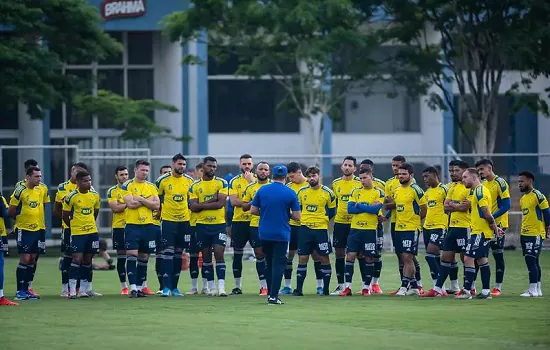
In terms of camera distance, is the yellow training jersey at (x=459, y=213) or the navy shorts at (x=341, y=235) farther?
the navy shorts at (x=341, y=235)

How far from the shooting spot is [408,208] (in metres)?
21.5

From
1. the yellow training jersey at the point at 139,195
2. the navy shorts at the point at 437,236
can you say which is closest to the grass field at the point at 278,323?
the navy shorts at the point at 437,236

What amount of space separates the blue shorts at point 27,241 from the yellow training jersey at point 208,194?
8.92 feet

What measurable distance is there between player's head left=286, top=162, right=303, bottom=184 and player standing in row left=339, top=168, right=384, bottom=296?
3.70 ft

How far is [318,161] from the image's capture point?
3756 cm

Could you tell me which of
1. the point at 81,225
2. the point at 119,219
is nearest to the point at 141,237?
the point at 81,225

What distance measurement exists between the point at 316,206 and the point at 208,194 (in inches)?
74.0

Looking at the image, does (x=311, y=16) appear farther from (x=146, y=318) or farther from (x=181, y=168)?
(x=146, y=318)

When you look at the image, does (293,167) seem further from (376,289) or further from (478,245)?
(478,245)

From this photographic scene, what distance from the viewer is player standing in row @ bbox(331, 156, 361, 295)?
22578mm

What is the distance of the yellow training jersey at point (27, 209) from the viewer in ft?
71.4

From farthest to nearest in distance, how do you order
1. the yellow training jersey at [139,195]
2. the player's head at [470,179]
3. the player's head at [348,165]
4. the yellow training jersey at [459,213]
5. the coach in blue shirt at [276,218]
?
the player's head at [348,165] → the yellow training jersey at [139,195] → the yellow training jersey at [459,213] → the player's head at [470,179] → the coach in blue shirt at [276,218]

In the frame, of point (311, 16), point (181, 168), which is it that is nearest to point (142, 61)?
point (311, 16)

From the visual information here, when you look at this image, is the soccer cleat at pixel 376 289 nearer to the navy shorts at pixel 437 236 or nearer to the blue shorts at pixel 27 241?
the navy shorts at pixel 437 236
